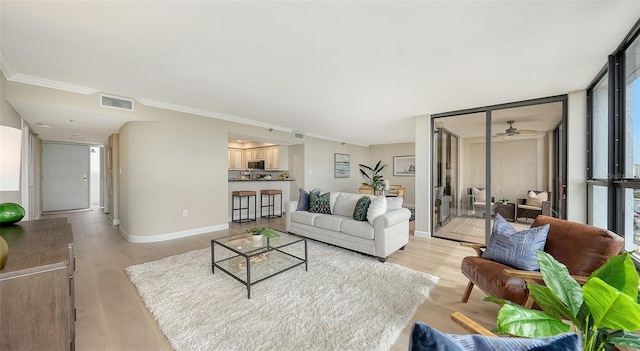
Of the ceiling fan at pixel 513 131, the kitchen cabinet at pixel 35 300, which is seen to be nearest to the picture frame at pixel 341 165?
the ceiling fan at pixel 513 131

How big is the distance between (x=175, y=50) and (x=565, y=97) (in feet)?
16.0

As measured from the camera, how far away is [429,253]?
3623 millimetres

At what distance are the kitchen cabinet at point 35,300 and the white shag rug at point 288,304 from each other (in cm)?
67

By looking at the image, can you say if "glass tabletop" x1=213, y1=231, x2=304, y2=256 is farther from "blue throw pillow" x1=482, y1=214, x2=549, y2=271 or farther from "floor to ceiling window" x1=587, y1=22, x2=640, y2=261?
"floor to ceiling window" x1=587, y1=22, x2=640, y2=261

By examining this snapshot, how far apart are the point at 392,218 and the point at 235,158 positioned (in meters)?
6.04

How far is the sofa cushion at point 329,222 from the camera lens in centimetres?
365

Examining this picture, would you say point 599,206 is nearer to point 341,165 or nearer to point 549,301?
point 549,301

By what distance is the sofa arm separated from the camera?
320 centimetres

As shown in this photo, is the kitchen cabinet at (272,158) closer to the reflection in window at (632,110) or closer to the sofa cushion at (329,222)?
the sofa cushion at (329,222)

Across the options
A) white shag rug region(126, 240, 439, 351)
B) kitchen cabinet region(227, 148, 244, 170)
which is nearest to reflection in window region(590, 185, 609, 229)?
white shag rug region(126, 240, 439, 351)

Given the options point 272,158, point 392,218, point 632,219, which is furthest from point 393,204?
point 272,158

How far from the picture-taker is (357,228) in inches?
134

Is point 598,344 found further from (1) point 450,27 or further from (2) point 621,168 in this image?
(2) point 621,168

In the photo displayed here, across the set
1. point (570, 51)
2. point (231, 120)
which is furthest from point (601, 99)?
point (231, 120)
